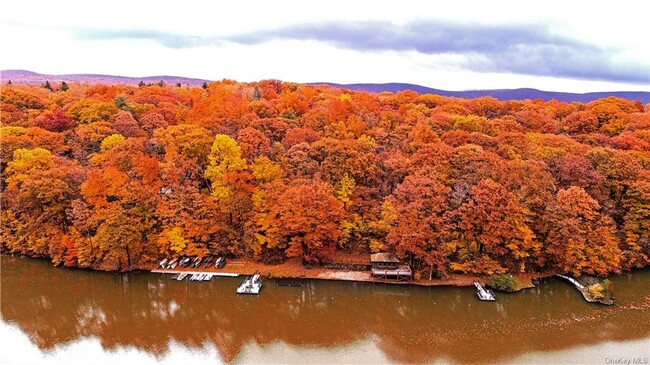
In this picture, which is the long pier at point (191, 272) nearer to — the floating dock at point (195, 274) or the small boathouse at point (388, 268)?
the floating dock at point (195, 274)

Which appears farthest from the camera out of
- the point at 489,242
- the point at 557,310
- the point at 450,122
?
the point at 450,122

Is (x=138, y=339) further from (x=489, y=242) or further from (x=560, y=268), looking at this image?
(x=560, y=268)

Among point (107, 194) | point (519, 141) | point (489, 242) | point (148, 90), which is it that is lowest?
point (489, 242)

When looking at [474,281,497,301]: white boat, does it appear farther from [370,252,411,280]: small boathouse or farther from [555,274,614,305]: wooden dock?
[555,274,614,305]: wooden dock

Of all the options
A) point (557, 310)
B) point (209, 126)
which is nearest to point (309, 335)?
point (557, 310)

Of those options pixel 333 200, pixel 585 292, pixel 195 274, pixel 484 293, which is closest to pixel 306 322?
pixel 333 200

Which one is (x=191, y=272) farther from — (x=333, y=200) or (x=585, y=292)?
(x=585, y=292)
